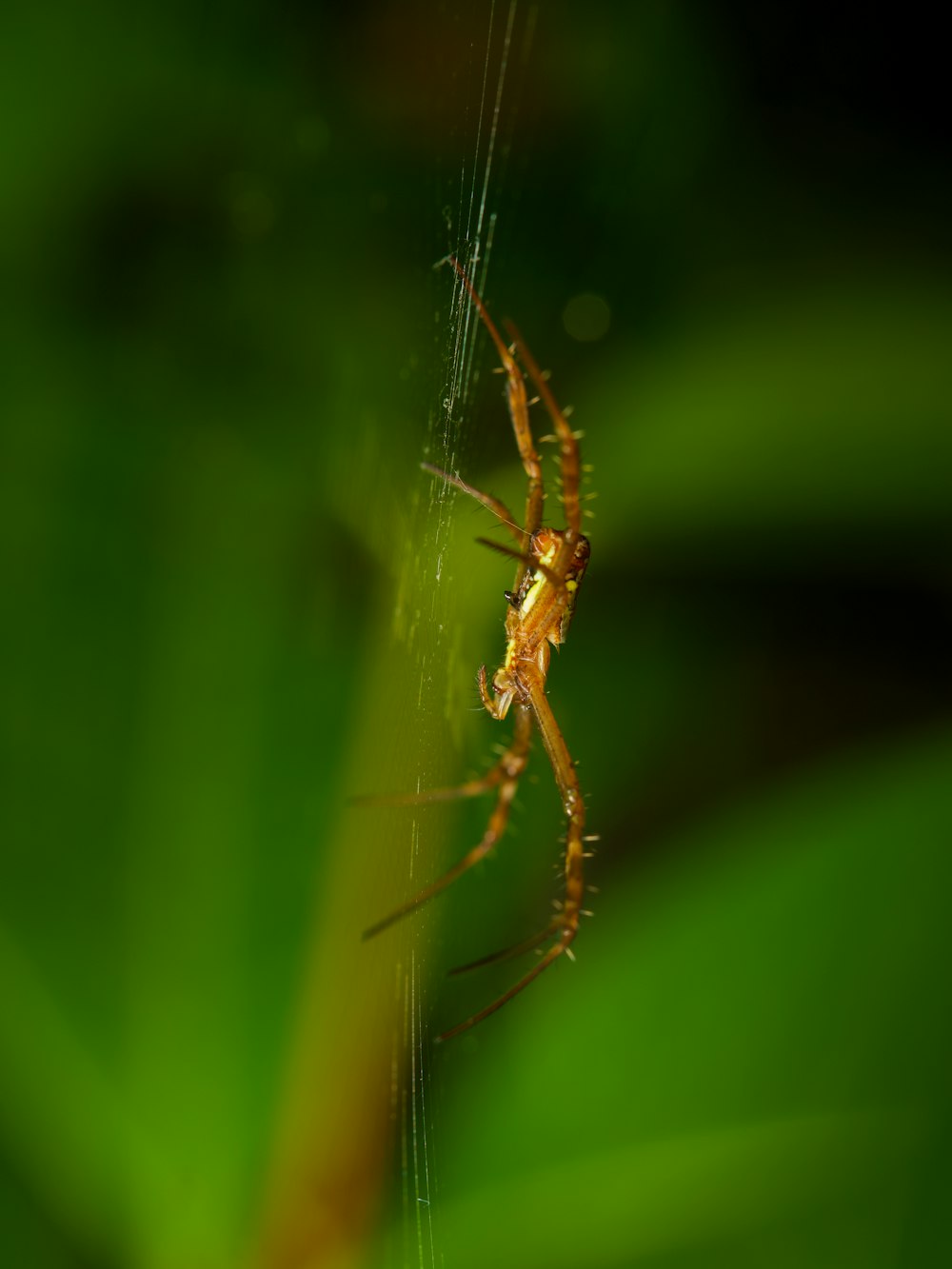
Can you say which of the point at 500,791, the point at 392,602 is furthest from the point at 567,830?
the point at 392,602

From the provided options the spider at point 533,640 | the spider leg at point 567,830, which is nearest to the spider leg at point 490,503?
the spider at point 533,640

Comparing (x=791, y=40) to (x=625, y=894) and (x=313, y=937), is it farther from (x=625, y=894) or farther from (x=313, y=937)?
(x=313, y=937)

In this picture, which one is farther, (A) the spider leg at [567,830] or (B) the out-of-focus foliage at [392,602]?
(A) the spider leg at [567,830]

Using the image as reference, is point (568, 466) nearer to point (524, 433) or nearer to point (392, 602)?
point (524, 433)

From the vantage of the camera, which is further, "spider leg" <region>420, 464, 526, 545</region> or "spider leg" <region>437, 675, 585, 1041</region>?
"spider leg" <region>437, 675, 585, 1041</region>

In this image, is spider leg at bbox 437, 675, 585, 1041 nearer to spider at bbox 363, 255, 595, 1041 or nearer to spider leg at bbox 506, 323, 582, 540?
spider at bbox 363, 255, 595, 1041

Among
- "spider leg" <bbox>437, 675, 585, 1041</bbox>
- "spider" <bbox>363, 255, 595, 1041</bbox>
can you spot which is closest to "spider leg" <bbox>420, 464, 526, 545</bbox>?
"spider" <bbox>363, 255, 595, 1041</bbox>

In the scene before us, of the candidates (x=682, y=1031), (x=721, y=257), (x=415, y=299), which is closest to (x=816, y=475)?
(x=721, y=257)

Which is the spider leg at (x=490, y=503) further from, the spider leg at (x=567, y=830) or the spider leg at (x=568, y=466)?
the spider leg at (x=567, y=830)
